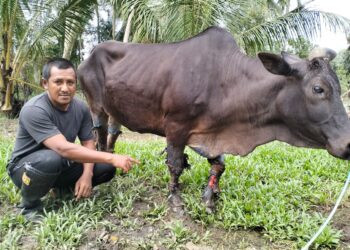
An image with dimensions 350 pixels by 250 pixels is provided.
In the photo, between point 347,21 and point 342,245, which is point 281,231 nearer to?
point 342,245

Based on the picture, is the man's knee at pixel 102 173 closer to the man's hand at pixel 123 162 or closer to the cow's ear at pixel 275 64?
the man's hand at pixel 123 162

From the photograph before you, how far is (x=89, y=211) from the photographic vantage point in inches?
141

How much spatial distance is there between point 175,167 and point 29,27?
21.9 ft

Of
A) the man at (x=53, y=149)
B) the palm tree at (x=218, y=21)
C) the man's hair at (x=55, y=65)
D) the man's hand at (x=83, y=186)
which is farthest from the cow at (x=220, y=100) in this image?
the palm tree at (x=218, y=21)

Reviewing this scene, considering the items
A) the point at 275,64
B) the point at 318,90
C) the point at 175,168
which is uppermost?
the point at 275,64

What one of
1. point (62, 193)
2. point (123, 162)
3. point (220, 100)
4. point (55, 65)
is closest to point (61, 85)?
point (55, 65)

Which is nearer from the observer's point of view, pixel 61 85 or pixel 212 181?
pixel 61 85

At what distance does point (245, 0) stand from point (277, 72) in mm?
5482

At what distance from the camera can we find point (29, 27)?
8.95 meters

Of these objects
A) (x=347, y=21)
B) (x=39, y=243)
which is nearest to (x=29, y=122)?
(x=39, y=243)

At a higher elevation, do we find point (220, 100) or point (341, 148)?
point (220, 100)

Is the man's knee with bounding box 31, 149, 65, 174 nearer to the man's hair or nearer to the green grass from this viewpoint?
the green grass

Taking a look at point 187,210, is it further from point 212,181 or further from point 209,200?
point 212,181

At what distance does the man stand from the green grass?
249 millimetres
